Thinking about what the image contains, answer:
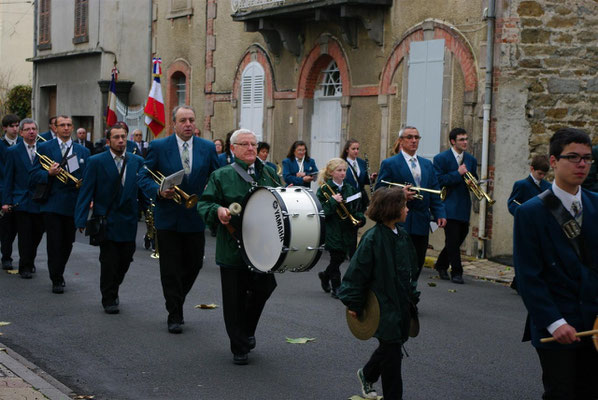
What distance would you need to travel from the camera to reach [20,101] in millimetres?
40312

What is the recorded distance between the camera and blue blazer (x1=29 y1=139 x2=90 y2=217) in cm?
1117

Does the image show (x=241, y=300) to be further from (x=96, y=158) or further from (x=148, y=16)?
(x=148, y=16)

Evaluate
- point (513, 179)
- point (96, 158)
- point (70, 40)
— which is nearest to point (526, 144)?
point (513, 179)

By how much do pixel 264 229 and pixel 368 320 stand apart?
149cm

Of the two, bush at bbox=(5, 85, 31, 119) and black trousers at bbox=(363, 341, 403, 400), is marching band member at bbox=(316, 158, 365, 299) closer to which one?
black trousers at bbox=(363, 341, 403, 400)

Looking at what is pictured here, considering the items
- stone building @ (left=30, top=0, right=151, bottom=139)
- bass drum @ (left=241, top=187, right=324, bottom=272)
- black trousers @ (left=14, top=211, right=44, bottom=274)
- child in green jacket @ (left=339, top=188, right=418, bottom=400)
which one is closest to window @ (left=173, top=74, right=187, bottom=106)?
stone building @ (left=30, top=0, right=151, bottom=139)

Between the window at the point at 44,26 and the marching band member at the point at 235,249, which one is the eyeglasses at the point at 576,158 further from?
the window at the point at 44,26

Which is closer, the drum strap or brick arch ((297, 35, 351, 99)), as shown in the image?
the drum strap

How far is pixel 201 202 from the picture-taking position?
7.63 m

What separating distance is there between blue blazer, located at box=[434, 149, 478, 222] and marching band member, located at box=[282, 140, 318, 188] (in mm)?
2939

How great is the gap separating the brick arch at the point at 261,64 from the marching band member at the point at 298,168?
6.53 meters

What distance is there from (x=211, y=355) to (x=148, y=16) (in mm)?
22098

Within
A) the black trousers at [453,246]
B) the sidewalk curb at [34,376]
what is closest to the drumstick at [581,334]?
the sidewalk curb at [34,376]

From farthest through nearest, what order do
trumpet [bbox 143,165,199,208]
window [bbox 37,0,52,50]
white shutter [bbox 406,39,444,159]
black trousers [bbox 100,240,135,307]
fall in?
window [bbox 37,0,52,50] → white shutter [bbox 406,39,444,159] → black trousers [bbox 100,240,135,307] → trumpet [bbox 143,165,199,208]
